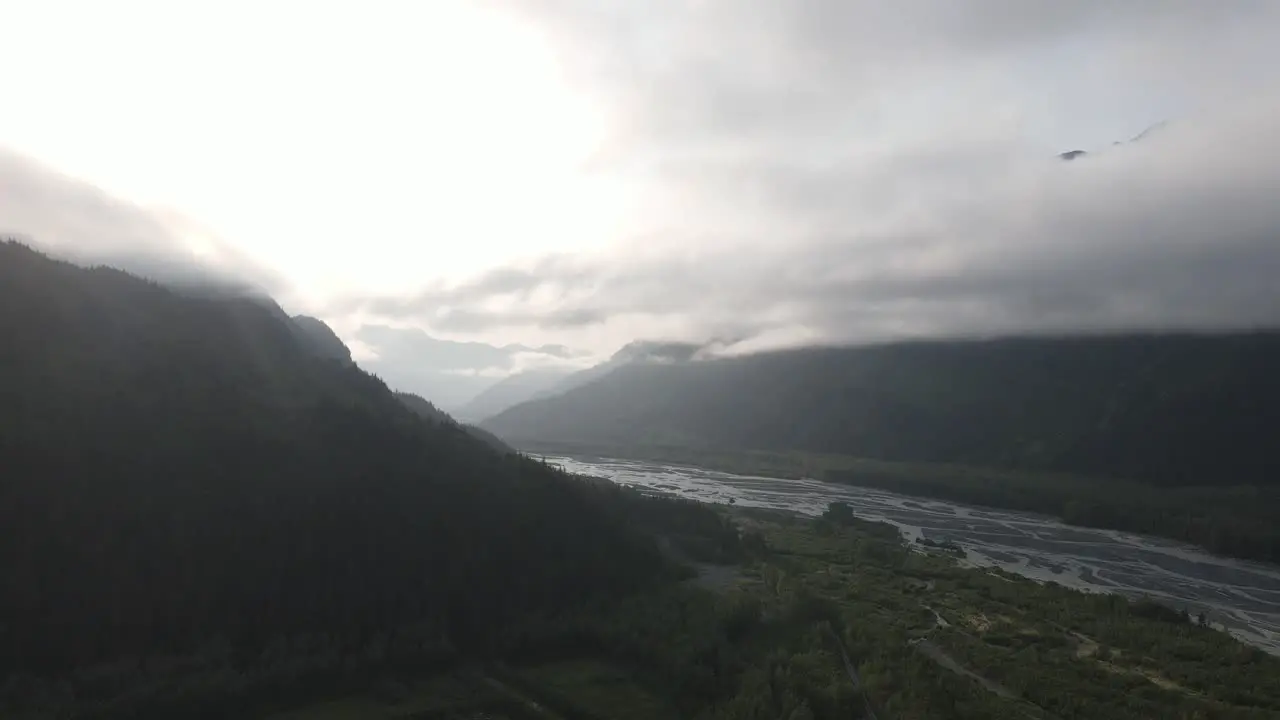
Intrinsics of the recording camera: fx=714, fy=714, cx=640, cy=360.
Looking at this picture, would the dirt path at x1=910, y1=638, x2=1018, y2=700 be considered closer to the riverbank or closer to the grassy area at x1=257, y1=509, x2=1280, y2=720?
the grassy area at x1=257, y1=509, x2=1280, y2=720

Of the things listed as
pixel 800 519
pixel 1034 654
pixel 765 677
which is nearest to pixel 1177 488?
pixel 800 519

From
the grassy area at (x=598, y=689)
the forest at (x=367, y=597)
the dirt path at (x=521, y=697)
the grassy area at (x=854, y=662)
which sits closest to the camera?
the forest at (x=367, y=597)

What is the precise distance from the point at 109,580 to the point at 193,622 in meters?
6.80

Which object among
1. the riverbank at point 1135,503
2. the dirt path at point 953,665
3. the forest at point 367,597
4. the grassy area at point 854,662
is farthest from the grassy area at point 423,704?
the riverbank at point 1135,503

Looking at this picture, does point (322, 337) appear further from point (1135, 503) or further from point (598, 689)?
point (1135, 503)

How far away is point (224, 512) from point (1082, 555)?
124m

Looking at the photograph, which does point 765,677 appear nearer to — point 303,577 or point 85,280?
point 303,577

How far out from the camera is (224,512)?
61656mm

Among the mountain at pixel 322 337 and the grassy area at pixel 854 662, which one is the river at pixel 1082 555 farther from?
the mountain at pixel 322 337

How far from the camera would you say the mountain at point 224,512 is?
53344mm

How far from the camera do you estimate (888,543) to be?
11438 cm

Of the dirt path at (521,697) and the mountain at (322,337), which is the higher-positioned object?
the mountain at (322,337)

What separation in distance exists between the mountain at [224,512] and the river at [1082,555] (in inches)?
2628

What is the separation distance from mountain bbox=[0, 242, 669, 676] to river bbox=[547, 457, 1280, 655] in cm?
6674
